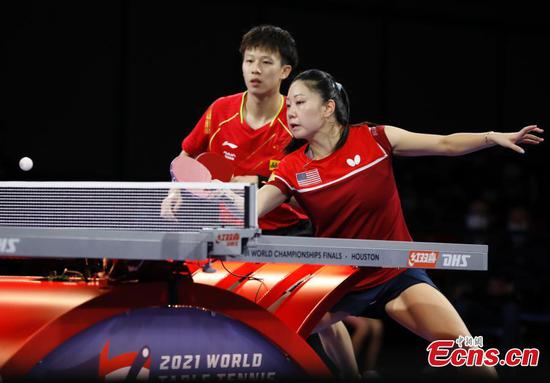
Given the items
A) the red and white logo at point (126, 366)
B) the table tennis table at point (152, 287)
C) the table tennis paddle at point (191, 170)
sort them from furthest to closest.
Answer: the table tennis paddle at point (191, 170) < the red and white logo at point (126, 366) < the table tennis table at point (152, 287)

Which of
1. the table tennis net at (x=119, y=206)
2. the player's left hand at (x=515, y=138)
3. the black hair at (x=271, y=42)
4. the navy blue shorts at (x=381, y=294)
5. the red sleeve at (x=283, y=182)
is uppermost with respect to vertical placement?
the black hair at (x=271, y=42)

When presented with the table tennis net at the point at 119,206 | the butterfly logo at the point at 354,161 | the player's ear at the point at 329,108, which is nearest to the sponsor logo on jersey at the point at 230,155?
the player's ear at the point at 329,108

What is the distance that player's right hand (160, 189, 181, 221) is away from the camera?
3291 millimetres

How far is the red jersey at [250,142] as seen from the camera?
4926 mm

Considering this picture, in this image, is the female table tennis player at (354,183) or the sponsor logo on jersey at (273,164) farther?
the sponsor logo on jersey at (273,164)

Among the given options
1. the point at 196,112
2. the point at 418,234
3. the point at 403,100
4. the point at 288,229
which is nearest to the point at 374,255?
the point at 288,229

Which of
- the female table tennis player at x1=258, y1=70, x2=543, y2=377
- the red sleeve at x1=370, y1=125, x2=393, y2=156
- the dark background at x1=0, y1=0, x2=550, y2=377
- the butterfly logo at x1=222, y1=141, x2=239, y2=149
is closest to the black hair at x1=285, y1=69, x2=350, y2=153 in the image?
the female table tennis player at x1=258, y1=70, x2=543, y2=377

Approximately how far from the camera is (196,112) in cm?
927

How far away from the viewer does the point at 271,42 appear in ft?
15.9

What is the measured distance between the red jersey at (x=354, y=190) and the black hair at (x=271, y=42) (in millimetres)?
Answer: 879

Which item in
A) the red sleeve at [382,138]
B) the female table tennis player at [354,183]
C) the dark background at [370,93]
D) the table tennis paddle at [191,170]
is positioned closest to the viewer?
the table tennis paddle at [191,170]

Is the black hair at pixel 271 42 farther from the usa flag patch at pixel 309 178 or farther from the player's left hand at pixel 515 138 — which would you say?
the player's left hand at pixel 515 138

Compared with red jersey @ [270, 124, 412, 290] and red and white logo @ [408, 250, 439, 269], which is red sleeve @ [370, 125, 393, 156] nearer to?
red jersey @ [270, 124, 412, 290]

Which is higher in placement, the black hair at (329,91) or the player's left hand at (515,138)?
the black hair at (329,91)
